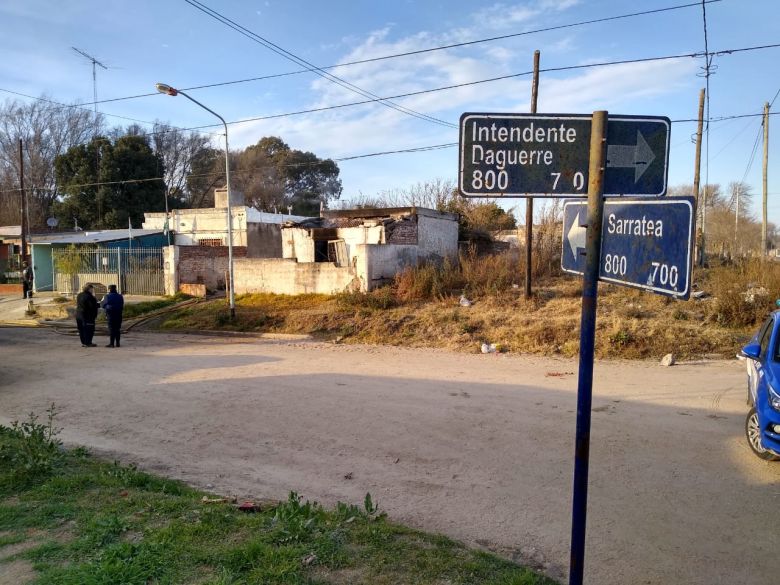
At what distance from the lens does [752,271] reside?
1426 cm

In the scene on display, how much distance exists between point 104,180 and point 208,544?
4284cm

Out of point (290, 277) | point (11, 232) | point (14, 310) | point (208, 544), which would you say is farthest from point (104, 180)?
point (208, 544)

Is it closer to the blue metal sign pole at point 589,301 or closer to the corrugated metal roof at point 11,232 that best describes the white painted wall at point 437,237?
the blue metal sign pole at point 589,301

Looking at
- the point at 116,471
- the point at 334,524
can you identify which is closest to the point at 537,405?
the point at 334,524

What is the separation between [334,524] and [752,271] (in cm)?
1472

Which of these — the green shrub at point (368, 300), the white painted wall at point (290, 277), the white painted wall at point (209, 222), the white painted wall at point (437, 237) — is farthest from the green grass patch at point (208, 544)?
the white painted wall at point (209, 222)

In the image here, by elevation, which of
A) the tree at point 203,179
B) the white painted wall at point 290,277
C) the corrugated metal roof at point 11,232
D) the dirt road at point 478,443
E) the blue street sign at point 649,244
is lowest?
the dirt road at point 478,443

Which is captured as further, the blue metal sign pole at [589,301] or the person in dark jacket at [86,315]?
the person in dark jacket at [86,315]

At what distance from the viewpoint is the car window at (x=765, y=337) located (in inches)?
222

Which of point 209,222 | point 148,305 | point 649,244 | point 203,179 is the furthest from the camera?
point 203,179

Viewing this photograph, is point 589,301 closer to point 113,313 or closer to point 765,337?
point 765,337

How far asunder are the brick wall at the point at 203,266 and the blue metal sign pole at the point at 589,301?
24456 millimetres

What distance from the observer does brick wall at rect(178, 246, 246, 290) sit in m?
24.9

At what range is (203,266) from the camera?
25.3m
